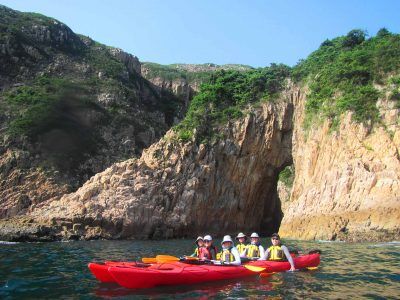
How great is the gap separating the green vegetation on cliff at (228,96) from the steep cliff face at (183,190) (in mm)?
1502

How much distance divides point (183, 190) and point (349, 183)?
1631 cm

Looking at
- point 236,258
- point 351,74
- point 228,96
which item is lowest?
point 236,258

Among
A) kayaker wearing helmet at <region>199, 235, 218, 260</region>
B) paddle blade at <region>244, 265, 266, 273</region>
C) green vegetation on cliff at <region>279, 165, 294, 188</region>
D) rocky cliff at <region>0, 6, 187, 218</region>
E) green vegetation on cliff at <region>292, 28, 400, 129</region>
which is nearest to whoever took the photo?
paddle blade at <region>244, 265, 266, 273</region>

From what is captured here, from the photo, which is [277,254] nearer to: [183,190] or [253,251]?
[253,251]

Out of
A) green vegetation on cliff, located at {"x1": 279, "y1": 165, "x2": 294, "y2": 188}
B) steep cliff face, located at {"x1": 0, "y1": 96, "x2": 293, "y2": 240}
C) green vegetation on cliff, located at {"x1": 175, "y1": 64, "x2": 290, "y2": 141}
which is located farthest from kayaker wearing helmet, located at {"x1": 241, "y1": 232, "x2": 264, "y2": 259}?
green vegetation on cliff, located at {"x1": 279, "y1": 165, "x2": 294, "y2": 188}

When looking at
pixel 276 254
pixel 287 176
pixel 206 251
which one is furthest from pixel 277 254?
pixel 287 176

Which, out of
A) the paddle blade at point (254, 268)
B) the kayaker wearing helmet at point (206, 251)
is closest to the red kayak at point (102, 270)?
the kayaker wearing helmet at point (206, 251)

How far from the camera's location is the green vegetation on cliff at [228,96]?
4894cm

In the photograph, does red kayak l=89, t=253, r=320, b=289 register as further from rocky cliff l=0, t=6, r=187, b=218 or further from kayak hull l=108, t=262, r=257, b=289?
A: rocky cliff l=0, t=6, r=187, b=218

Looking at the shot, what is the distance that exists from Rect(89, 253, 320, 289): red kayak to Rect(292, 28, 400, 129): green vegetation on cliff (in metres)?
26.5

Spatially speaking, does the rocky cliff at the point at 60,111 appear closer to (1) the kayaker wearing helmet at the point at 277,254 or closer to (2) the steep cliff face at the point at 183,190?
(2) the steep cliff face at the point at 183,190

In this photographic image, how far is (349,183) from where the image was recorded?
3478cm

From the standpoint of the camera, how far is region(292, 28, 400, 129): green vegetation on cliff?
3925 cm

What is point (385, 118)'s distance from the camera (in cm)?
3678
